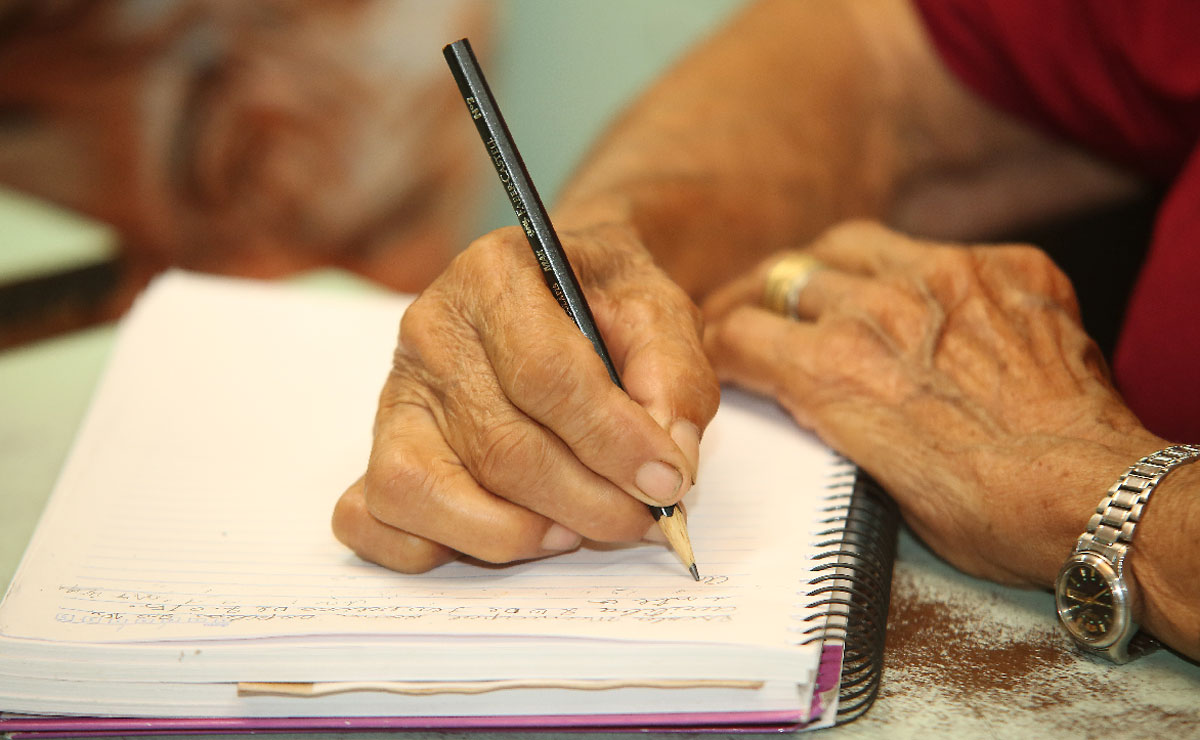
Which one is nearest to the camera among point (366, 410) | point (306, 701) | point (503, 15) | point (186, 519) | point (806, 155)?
point (306, 701)

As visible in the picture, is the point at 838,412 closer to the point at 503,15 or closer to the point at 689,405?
the point at 689,405

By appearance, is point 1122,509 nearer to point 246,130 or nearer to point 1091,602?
point 1091,602

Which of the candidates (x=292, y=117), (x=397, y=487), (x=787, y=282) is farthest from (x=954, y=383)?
(x=292, y=117)

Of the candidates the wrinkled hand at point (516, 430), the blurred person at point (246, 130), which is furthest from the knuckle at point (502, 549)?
the blurred person at point (246, 130)

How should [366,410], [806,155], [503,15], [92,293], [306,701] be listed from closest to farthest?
[306,701]
[366,410]
[806,155]
[92,293]
[503,15]

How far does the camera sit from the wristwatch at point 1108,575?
572 mm

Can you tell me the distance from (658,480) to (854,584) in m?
0.13

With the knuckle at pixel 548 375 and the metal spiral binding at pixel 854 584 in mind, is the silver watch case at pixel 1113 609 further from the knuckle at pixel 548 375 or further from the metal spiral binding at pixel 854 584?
the knuckle at pixel 548 375

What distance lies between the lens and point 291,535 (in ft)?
2.13

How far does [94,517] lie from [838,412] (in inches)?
19.9

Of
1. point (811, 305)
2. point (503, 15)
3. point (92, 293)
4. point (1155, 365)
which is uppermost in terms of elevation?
point (503, 15)

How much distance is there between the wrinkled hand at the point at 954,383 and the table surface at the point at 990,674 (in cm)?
3

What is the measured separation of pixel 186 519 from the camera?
0.67m

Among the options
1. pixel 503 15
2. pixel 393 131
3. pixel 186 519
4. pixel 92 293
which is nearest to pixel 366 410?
pixel 186 519
